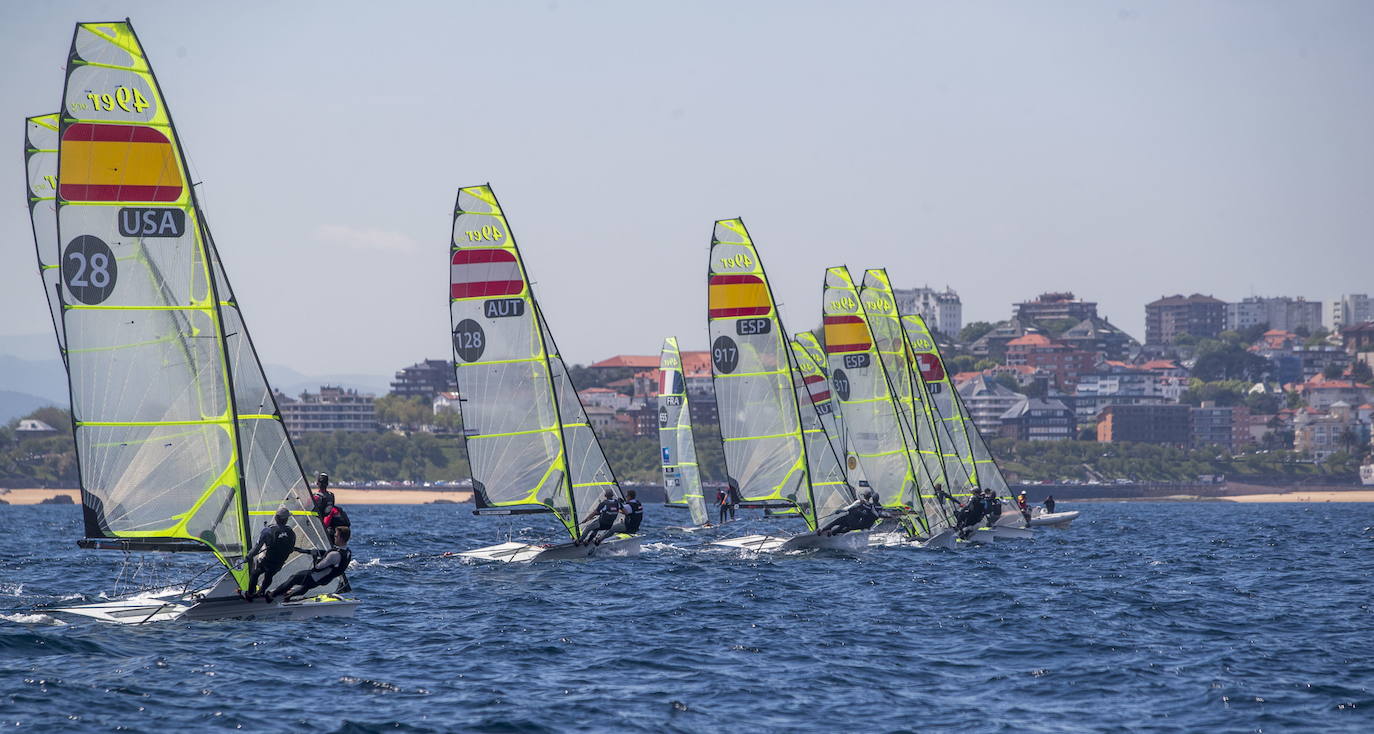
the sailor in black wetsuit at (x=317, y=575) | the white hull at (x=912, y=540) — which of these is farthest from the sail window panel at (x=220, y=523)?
the white hull at (x=912, y=540)

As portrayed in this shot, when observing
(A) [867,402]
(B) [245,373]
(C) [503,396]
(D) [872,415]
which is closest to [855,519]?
(D) [872,415]

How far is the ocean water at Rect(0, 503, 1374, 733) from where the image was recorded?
1738 cm

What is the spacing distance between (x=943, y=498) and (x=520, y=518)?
113 feet

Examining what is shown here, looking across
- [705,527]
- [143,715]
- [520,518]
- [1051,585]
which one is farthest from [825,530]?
[520,518]

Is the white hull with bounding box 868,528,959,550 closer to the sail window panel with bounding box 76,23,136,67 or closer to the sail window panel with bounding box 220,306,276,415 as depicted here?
the sail window panel with bounding box 220,306,276,415

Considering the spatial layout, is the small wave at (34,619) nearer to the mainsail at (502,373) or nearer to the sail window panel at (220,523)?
the sail window panel at (220,523)

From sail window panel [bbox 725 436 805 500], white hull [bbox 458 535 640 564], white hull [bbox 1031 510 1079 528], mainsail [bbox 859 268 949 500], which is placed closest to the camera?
white hull [bbox 458 535 640 564]

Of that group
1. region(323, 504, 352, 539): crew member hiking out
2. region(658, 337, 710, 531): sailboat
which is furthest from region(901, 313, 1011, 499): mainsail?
region(323, 504, 352, 539): crew member hiking out

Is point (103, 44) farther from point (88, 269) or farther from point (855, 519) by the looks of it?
point (855, 519)

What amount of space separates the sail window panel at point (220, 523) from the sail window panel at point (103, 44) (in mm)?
6672

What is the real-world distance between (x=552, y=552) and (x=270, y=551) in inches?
560

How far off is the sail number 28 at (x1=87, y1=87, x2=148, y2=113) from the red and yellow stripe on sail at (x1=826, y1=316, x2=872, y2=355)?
2675 cm

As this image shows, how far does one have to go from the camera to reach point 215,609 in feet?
76.1

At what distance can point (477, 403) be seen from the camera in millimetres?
38000
